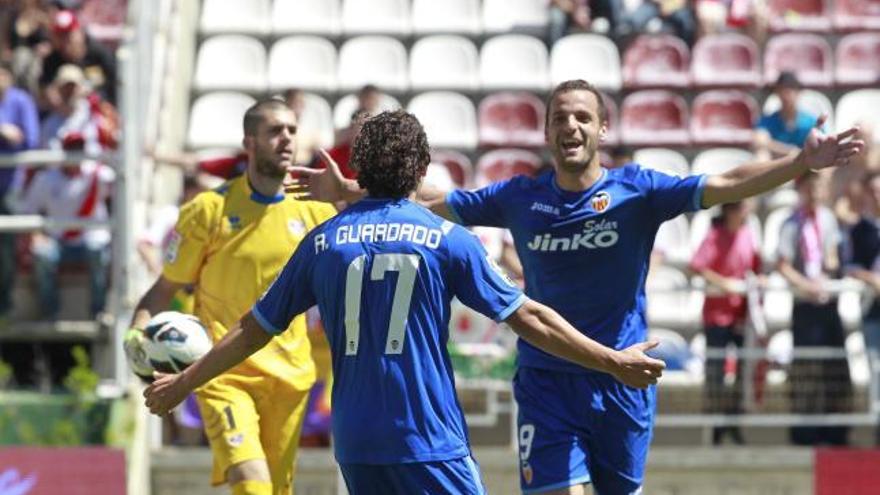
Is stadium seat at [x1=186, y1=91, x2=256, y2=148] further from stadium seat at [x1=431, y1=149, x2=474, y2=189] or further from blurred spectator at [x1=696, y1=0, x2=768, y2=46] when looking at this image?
blurred spectator at [x1=696, y1=0, x2=768, y2=46]

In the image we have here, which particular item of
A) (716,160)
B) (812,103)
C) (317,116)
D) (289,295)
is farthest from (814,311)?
(289,295)

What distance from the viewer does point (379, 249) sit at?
7066mm

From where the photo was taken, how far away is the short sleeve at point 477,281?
712 centimetres

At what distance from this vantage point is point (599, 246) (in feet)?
29.2

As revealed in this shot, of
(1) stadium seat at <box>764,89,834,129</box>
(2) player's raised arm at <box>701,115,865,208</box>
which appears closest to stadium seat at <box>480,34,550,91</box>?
(1) stadium seat at <box>764,89,834,129</box>

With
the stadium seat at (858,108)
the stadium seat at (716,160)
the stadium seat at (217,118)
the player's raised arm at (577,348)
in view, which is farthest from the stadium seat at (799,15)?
the player's raised arm at (577,348)

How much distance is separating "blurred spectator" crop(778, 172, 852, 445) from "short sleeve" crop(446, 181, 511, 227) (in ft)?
16.9

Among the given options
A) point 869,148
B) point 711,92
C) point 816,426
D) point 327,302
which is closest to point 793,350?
point 816,426

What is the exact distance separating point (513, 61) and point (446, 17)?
38.1 inches

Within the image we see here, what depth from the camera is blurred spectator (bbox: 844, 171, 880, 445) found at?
13977mm

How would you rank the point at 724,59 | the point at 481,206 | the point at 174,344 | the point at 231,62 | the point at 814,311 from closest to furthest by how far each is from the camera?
the point at 174,344
the point at 481,206
the point at 814,311
the point at 724,59
the point at 231,62

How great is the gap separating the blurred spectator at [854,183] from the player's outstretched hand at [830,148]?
240 inches

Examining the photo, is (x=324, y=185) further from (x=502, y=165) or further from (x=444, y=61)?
(x=444, y=61)

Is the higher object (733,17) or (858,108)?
(733,17)
